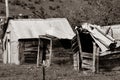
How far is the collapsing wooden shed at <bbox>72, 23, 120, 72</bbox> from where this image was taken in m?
18.4

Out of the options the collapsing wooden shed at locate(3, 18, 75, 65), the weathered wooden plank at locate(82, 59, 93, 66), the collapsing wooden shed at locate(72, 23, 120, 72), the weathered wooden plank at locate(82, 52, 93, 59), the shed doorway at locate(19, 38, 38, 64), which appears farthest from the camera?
the shed doorway at locate(19, 38, 38, 64)

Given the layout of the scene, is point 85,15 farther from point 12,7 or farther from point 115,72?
point 12,7

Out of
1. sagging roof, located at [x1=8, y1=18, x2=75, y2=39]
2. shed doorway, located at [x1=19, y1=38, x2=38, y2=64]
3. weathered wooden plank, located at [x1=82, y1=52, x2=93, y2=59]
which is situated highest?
sagging roof, located at [x1=8, y1=18, x2=75, y2=39]

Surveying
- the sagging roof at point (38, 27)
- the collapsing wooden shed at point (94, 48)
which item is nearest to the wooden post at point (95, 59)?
the collapsing wooden shed at point (94, 48)

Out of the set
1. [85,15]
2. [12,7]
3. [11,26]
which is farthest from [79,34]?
[12,7]

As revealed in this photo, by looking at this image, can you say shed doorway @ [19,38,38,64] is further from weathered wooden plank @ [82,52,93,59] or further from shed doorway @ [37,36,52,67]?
weathered wooden plank @ [82,52,93,59]

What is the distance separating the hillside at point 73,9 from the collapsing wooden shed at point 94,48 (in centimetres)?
529

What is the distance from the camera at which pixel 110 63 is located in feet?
61.0

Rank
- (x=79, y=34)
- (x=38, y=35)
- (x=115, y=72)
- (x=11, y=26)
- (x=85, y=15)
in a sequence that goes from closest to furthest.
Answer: (x=115, y=72) < (x=79, y=34) < (x=38, y=35) < (x=11, y=26) < (x=85, y=15)

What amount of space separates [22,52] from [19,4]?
2393 cm

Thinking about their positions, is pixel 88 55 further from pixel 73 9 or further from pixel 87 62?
pixel 73 9

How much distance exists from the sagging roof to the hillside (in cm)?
285

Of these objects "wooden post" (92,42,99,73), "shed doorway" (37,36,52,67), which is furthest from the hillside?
"wooden post" (92,42,99,73)

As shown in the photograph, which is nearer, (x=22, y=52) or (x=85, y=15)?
(x=22, y=52)
